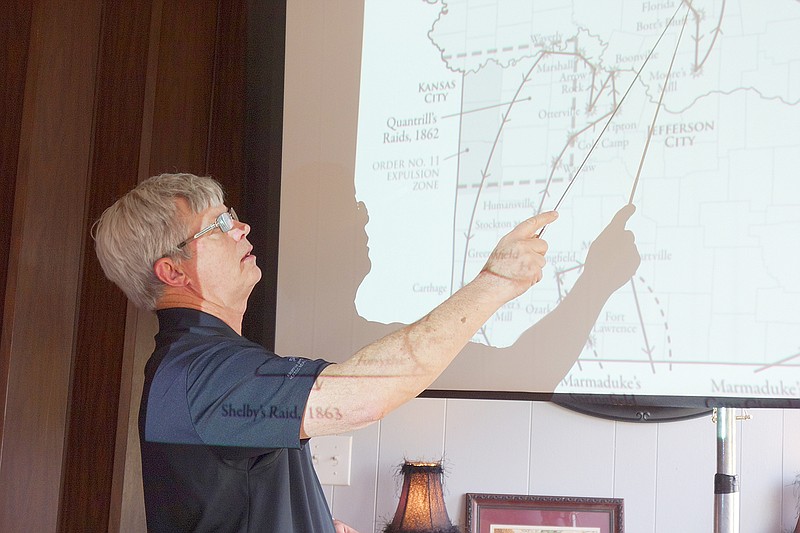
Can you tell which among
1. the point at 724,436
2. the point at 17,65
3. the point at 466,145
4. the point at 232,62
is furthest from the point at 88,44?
the point at 724,436

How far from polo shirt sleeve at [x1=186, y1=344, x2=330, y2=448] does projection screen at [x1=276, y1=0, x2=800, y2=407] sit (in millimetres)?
745

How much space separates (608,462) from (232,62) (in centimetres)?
138

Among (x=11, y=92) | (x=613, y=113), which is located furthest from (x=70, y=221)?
(x=613, y=113)

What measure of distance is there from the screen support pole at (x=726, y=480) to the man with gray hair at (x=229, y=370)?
0.61 meters

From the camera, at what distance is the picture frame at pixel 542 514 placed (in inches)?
72.4

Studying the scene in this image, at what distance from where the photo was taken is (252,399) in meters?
1.11

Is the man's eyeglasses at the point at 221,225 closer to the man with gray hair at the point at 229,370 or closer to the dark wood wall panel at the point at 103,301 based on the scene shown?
the man with gray hair at the point at 229,370

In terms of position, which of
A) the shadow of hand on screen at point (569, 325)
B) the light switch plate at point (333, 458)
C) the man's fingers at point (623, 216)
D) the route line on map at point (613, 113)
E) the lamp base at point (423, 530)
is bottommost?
the lamp base at point (423, 530)

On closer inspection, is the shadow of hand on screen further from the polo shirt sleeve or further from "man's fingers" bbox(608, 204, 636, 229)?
the polo shirt sleeve

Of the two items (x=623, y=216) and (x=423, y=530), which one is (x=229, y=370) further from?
(x=623, y=216)

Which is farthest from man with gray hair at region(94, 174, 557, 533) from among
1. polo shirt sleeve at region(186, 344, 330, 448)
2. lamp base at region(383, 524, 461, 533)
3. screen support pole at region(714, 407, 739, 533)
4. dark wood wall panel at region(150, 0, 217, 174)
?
dark wood wall panel at region(150, 0, 217, 174)

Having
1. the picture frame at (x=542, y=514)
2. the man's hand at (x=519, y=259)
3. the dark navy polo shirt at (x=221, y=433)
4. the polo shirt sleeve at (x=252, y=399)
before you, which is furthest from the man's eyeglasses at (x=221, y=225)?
the picture frame at (x=542, y=514)

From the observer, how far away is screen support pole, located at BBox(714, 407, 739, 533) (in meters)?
1.54

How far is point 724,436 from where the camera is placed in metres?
1.60
